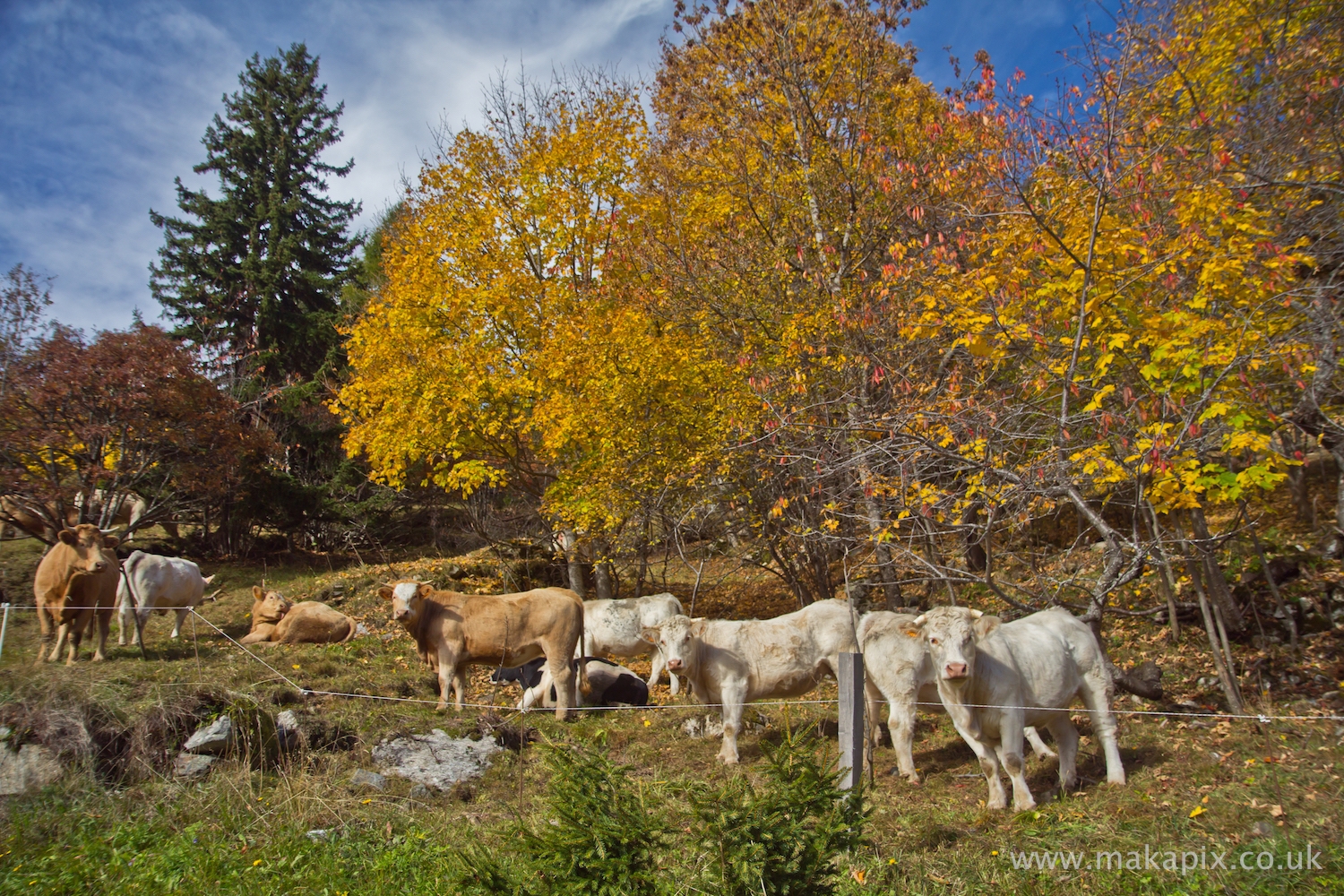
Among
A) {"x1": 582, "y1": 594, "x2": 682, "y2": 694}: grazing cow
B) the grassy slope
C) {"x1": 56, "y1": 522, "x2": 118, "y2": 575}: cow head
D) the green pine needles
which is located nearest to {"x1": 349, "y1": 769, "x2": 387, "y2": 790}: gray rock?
the grassy slope

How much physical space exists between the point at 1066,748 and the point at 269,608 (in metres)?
11.8

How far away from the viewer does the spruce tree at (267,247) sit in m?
24.3

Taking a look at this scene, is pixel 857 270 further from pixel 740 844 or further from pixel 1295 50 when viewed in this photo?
pixel 740 844

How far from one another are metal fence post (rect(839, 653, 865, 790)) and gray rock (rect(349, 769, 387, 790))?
3.80 m

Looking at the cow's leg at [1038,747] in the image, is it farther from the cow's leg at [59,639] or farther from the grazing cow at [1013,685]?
the cow's leg at [59,639]

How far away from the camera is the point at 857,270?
13.2 meters

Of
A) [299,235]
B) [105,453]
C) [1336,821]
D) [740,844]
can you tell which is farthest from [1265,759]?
[299,235]

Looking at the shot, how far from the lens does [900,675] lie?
719 centimetres

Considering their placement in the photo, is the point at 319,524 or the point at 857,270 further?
the point at 319,524

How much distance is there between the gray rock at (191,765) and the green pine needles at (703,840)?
396 cm

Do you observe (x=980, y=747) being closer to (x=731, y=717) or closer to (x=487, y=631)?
(x=731, y=717)

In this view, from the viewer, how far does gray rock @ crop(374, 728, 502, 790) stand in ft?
22.3

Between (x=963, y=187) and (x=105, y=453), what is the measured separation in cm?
1633

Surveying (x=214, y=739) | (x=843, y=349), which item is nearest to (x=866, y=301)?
(x=843, y=349)
